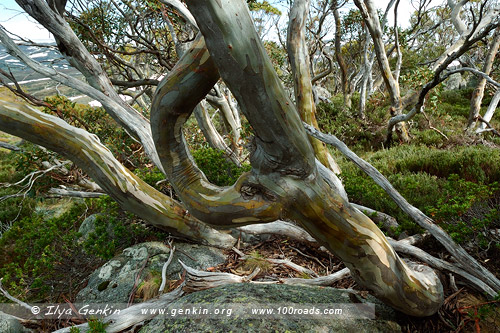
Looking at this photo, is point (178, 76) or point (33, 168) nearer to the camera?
point (178, 76)

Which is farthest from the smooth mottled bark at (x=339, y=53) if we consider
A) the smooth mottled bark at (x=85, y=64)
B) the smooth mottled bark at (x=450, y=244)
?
the smooth mottled bark at (x=85, y=64)

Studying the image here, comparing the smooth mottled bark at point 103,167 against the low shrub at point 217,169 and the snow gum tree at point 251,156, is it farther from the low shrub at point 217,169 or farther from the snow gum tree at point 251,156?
the low shrub at point 217,169

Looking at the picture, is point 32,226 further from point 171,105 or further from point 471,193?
point 471,193

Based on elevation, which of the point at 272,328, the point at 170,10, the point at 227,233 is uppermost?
the point at 170,10

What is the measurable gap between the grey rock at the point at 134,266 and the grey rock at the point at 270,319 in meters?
1.03

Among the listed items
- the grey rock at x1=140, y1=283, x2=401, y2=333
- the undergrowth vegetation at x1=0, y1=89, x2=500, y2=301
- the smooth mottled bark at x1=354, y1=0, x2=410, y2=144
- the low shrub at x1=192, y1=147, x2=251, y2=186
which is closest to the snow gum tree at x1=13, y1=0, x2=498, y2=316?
the grey rock at x1=140, y1=283, x2=401, y2=333

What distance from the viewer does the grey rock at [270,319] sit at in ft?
6.57

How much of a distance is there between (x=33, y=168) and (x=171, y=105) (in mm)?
4326

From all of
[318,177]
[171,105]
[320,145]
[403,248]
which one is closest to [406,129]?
[320,145]

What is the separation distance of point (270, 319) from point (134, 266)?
2137mm

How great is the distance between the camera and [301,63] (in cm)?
537

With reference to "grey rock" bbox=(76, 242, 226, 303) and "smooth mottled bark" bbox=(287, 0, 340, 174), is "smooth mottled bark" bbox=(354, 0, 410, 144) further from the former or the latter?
"grey rock" bbox=(76, 242, 226, 303)

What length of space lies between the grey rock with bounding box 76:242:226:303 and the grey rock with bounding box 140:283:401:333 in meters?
1.03

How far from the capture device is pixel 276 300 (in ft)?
7.39
